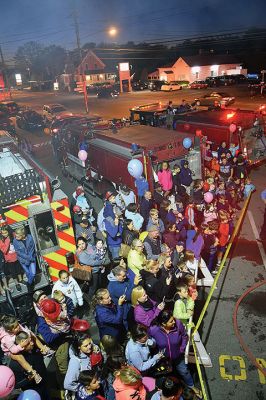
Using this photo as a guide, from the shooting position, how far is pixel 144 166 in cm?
973

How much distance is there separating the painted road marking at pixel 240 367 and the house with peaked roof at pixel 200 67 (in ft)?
216

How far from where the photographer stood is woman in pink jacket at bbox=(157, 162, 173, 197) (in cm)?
983

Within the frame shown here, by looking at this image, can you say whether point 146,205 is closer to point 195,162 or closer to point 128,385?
point 195,162

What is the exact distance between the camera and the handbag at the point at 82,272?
6.64m

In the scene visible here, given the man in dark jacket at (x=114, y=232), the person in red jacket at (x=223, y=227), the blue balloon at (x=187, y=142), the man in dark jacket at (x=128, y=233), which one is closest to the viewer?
the man in dark jacket at (x=128, y=233)

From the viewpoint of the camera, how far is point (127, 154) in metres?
9.95

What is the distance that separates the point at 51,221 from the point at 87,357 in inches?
135

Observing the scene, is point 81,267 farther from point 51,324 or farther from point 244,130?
point 244,130

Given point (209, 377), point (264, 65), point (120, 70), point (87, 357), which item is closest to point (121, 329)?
point (87, 357)

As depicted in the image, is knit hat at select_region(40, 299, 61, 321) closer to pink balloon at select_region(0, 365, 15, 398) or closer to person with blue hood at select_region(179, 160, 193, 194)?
pink balloon at select_region(0, 365, 15, 398)

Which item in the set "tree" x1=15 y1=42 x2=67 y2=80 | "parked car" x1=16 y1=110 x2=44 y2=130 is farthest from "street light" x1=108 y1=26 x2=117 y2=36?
"tree" x1=15 y1=42 x2=67 y2=80

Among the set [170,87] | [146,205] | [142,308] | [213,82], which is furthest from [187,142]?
[213,82]

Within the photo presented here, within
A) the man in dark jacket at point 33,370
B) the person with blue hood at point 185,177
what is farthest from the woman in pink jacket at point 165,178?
the man in dark jacket at point 33,370

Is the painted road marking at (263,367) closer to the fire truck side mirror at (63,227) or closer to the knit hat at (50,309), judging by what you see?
the knit hat at (50,309)
